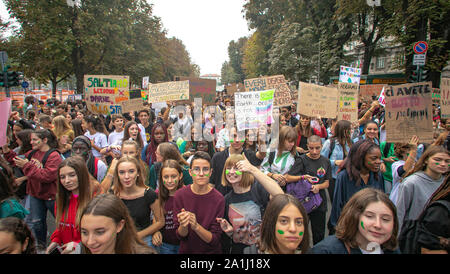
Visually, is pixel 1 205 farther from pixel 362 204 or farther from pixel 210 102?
pixel 210 102

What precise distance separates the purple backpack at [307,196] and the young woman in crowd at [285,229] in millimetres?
1536

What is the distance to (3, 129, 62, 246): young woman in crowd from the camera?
3.63m

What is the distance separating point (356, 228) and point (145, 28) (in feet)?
129

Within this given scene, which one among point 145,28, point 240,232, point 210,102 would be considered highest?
point 145,28

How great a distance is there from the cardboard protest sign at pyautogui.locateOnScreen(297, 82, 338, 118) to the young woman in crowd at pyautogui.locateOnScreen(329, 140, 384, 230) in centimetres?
269

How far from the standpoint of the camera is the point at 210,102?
1230cm

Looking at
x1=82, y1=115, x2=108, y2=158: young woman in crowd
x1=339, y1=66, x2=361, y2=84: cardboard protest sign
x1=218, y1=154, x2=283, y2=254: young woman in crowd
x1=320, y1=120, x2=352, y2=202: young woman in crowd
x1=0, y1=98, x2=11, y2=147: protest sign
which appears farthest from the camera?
x1=339, y1=66, x2=361, y2=84: cardboard protest sign

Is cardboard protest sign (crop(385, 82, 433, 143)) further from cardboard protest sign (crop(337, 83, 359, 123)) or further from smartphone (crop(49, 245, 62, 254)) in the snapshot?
smartphone (crop(49, 245, 62, 254))

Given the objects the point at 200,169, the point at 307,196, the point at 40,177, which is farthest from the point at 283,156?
the point at 40,177

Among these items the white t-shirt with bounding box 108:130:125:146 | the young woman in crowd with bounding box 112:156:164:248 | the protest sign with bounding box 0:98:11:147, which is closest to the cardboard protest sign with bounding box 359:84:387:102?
the white t-shirt with bounding box 108:130:125:146

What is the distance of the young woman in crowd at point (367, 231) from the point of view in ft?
6.39

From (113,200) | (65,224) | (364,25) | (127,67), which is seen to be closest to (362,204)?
(113,200)

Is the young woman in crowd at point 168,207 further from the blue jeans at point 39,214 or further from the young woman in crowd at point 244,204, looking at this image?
the blue jeans at point 39,214

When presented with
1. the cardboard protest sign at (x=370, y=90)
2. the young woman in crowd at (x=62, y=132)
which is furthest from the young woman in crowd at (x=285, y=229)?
the cardboard protest sign at (x=370, y=90)
